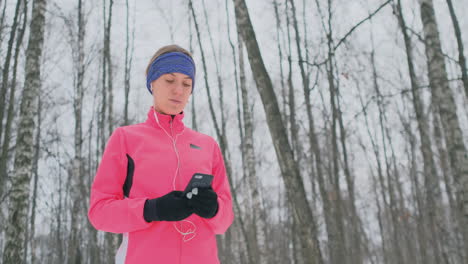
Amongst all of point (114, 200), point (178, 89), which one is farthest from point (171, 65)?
point (114, 200)

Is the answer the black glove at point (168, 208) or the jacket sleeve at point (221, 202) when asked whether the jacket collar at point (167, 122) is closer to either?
the jacket sleeve at point (221, 202)

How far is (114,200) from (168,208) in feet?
0.85

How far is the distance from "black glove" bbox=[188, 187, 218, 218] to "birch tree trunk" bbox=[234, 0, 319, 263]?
6.87 ft

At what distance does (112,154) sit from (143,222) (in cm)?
34

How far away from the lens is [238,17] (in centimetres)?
402

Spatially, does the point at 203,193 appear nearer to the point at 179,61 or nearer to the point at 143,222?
the point at 143,222

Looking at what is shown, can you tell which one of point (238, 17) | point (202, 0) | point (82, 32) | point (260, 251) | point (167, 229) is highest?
point (202, 0)

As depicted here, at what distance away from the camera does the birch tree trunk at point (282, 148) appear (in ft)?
10.4

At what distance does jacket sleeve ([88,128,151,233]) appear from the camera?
4.21ft

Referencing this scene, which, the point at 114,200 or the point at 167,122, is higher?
the point at 167,122

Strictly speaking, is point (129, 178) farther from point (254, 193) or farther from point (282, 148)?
point (254, 193)

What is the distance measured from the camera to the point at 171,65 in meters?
1.59

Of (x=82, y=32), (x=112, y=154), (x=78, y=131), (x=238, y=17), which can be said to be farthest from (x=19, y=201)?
(x=82, y=32)

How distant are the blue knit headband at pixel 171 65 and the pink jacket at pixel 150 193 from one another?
8.0 inches
